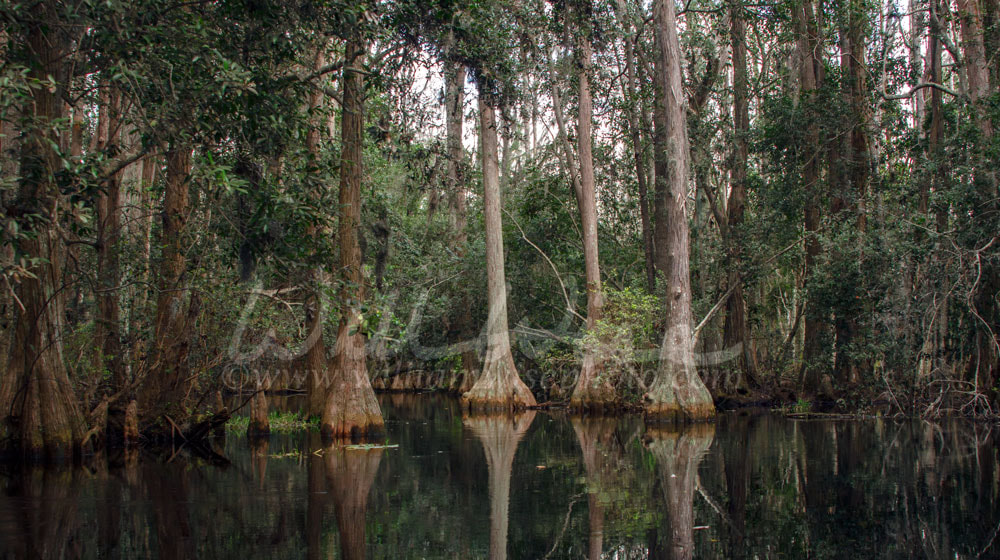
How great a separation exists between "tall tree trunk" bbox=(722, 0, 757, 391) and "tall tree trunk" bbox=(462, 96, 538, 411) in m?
5.38

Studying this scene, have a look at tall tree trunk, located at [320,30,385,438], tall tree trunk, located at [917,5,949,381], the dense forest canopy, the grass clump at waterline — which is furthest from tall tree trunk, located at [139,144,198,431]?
tall tree trunk, located at [917,5,949,381]

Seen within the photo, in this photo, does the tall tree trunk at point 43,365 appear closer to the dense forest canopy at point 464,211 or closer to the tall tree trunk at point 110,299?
the dense forest canopy at point 464,211

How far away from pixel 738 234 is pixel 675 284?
4.41 meters

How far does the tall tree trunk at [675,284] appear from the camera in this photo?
17.1m

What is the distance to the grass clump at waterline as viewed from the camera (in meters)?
16.1

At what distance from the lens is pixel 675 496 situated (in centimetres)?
810

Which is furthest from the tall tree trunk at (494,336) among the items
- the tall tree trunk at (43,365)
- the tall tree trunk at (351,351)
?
the tall tree trunk at (43,365)

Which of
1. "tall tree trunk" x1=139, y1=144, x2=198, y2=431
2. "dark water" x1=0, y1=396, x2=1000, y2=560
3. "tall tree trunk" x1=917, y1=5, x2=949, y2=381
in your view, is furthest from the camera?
"tall tree trunk" x1=917, y1=5, x2=949, y2=381

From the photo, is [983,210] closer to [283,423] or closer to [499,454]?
[499,454]

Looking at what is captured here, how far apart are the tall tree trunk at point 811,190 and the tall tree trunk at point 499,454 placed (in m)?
6.60

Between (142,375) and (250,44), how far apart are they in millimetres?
6029

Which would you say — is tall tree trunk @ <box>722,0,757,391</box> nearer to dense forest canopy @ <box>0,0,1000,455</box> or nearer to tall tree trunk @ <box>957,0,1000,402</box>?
dense forest canopy @ <box>0,0,1000,455</box>

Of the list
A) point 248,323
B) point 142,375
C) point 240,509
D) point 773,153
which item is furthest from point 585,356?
point 240,509

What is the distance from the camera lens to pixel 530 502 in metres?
7.92
